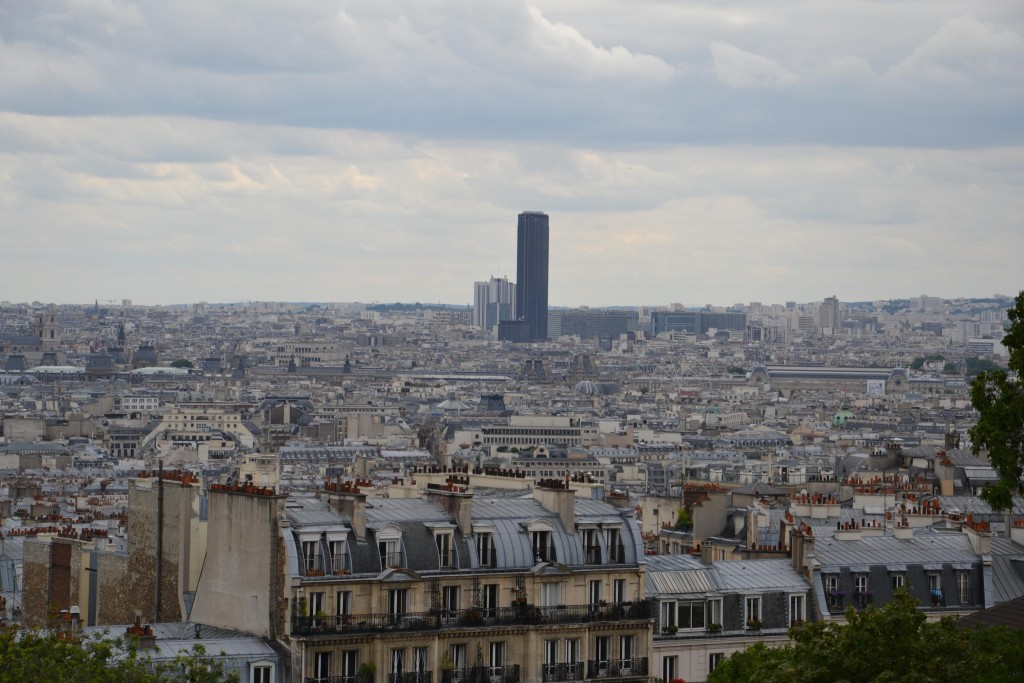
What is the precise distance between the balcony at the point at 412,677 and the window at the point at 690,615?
4464 millimetres

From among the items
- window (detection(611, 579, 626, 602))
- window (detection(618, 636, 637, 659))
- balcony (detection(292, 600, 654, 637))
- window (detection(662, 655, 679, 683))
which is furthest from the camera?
window (detection(662, 655, 679, 683))

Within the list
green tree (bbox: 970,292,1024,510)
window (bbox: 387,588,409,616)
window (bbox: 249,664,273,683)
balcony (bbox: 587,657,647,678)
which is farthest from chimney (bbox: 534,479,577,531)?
green tree (bbox: 970,292,1024,510)

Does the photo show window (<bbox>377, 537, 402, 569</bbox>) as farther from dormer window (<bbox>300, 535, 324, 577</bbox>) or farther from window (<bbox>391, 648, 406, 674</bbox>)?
window (<bbox>391, 648, 406, 674</bbox>)

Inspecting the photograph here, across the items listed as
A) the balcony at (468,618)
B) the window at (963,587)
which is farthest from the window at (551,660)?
the window at (963,587)

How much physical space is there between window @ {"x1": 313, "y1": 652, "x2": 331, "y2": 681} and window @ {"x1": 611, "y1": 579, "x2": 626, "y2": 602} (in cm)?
443

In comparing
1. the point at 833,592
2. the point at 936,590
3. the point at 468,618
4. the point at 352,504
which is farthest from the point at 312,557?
the point at 936,590

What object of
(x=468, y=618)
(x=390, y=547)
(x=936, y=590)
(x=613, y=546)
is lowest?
(x=936, y=590)

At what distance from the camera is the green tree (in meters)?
24.7

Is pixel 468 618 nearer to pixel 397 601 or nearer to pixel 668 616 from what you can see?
pixel 397 601

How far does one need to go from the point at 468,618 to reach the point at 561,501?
251 cm

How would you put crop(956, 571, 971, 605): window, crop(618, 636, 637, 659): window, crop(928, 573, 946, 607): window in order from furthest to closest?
crop(956, 571, 971, 605): window < crop(928, 573, 946, 607): window < crop(618, 636, 637, 659): window

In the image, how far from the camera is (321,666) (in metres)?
32.1

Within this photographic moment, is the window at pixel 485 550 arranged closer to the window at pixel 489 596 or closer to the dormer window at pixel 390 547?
the window at pixel 489 596

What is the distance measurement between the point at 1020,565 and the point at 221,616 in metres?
13.0
